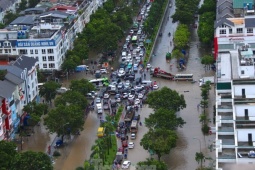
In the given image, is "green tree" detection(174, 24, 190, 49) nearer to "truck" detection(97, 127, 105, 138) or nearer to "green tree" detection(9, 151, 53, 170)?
"truck" detection(97, 127, 105, 138)

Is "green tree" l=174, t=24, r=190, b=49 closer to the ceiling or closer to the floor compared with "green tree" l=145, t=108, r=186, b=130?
closer to the ceiling

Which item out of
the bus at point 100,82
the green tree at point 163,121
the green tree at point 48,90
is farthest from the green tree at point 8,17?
the green tree at point 163,121

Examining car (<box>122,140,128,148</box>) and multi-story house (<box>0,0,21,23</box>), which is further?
multi-story house (<box>0,0,21,23</box>)

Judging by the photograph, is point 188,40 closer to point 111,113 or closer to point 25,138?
point 111,113

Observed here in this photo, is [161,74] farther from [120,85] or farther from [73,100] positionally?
[73,100]

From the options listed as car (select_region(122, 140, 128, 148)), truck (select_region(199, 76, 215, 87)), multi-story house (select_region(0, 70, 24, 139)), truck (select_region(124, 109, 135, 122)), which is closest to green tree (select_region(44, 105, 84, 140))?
multi-story house (select_region(0, 70, 24, 139))

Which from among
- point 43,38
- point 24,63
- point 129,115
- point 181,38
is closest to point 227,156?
point 129,115

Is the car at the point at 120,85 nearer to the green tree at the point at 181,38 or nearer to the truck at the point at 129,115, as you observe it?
the truck at the point at 129,115
